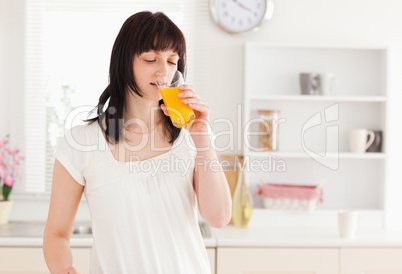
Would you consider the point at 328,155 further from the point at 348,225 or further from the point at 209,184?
the point at 209,184

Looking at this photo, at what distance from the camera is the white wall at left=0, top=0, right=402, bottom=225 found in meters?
2.89

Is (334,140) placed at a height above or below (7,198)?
above

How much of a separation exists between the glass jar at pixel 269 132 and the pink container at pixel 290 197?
225mm

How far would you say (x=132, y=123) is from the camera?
1.46m

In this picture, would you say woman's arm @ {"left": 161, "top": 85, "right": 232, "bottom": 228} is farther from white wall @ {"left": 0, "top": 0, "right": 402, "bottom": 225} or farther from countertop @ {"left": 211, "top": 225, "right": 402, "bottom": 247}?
white wall @ {"left": 0, "top": 0, "right": 402, "bottom": 225}

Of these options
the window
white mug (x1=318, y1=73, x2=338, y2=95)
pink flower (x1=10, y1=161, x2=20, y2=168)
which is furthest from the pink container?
pink flower (x1=10, y1=161, x2=20, y2=168)

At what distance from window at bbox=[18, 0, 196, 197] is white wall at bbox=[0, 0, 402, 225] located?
0.08 metres

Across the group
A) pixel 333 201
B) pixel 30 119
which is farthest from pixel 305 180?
pixel 30 119

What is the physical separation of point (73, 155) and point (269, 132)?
1629mm

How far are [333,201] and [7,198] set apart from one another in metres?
1.87

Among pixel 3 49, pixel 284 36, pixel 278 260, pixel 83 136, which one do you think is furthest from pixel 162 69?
pixel 3 49

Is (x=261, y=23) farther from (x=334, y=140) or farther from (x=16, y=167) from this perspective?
(x=16, y=167)

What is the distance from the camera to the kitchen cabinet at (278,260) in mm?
2348

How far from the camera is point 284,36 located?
2898 mm
